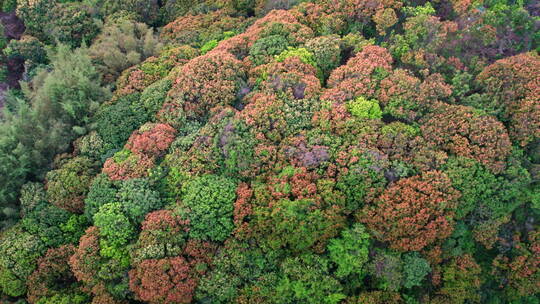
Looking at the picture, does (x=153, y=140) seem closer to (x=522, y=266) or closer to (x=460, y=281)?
(x=460, y=281)

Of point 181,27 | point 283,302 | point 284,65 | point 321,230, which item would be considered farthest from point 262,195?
point 181,27

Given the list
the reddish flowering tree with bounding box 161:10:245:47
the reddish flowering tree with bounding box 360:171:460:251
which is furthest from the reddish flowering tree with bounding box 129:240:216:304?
the reddish flowering tree with bounding box 161:10:245:47

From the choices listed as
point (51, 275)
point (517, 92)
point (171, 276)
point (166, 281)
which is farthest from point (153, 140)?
point (517, 92)

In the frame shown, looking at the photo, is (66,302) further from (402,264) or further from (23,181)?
(402,264)

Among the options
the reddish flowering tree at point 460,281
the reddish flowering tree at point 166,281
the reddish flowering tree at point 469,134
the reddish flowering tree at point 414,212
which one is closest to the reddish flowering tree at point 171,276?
the reddish flowering tree at point 166,281

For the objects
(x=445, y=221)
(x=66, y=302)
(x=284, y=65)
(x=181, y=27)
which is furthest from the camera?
(x=181, y=27)

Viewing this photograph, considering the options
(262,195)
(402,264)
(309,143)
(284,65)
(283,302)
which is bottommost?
(283,302)

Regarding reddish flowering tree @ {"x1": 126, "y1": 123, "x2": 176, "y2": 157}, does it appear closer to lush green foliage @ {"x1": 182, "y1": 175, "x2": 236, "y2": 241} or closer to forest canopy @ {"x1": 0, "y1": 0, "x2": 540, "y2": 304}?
forest canopy @ {"x1": 0, "y1": 0, "x2": 540, "y2": 304}
